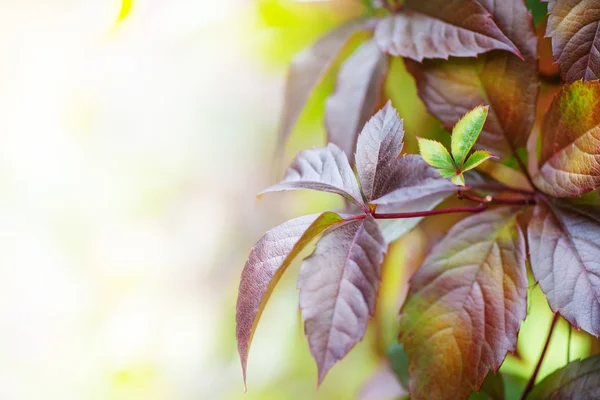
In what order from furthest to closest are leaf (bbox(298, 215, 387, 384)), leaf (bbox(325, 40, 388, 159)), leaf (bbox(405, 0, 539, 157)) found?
leaf (bbox(325, 40, 388, 159)) → leaf (bbox(405, 0, 539, 157)) → leaf (bbox(298, 215, 387, 384))

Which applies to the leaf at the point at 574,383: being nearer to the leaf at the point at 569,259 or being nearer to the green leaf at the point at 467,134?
the leaf at the point at 569,259

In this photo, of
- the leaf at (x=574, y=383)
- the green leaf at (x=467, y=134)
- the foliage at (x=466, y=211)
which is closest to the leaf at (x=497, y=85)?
the foliage at (x=466, y=211)

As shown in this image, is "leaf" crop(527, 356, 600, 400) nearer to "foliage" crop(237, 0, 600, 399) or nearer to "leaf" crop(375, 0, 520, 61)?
"foliage" crop(237, 0, 600, 399)

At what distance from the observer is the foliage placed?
0.35 m

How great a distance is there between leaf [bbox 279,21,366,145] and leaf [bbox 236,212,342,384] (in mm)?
265

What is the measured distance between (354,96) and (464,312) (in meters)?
0.29

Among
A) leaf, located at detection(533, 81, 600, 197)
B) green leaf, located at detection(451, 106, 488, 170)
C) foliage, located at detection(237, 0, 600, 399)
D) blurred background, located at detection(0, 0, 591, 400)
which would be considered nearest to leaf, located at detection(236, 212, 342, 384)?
foliage, located at detection(237, 0, 600, 399)

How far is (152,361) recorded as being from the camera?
2.54ft

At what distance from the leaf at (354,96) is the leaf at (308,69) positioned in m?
0.04

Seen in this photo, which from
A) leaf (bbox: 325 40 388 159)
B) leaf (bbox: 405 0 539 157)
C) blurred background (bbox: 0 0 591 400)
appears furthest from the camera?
blurred background (bbox: 0 0 591 400)

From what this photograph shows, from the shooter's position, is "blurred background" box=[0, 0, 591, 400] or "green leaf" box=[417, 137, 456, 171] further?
"blurred background" box=[0, 0, 591, 400]

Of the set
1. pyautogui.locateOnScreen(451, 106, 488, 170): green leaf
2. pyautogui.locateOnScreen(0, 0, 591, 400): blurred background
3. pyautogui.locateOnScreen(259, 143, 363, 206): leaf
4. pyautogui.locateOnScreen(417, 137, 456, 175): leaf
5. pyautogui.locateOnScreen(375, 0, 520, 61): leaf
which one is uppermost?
pyautogui.locateOnScreen(375, 0, 520, 61): leaf

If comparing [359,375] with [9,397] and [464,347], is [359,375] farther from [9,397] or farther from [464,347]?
[9,397]

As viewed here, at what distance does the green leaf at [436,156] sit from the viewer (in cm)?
36
